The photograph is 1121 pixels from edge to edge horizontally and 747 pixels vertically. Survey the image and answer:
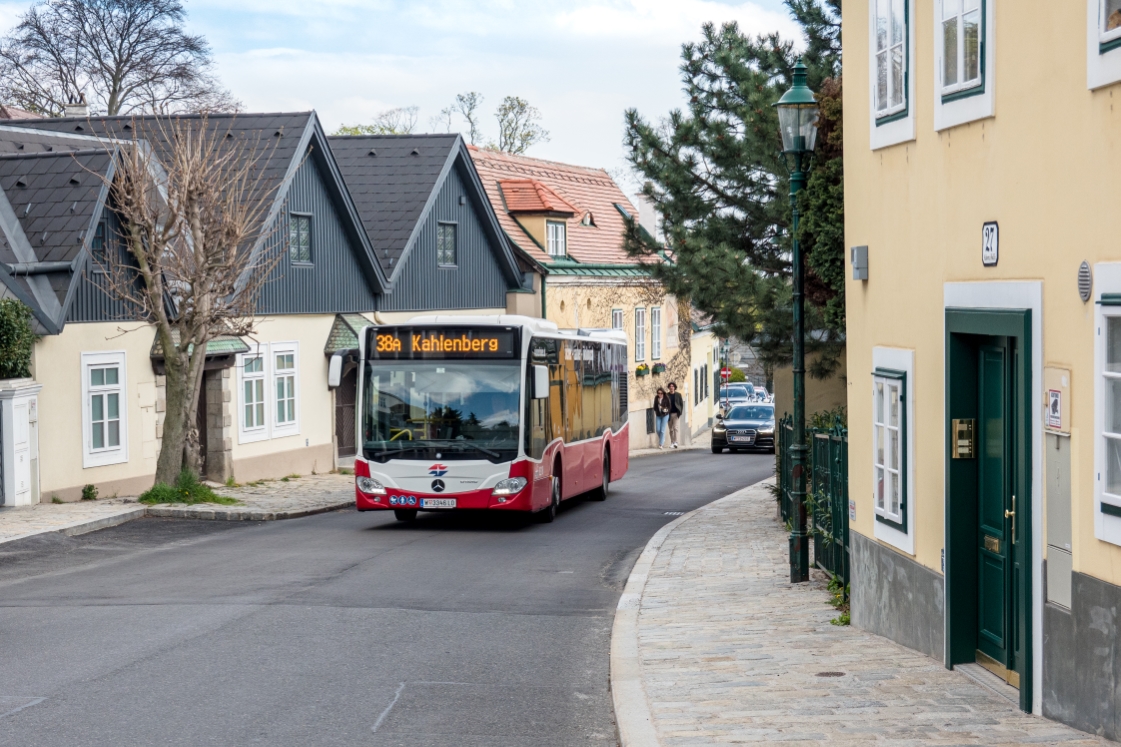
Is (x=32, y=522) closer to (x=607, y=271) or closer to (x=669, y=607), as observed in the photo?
(x=669, y=607)

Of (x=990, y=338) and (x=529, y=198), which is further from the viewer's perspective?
(x=529, y=198)

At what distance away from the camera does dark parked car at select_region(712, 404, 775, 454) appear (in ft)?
141

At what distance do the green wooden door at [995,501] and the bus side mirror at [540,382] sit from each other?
37.1ft

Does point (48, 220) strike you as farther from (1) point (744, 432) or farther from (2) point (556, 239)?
(2) point (556, 239)

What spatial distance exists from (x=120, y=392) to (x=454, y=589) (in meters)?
13.0

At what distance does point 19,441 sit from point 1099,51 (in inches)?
719

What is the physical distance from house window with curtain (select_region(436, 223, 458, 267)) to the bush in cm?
1695

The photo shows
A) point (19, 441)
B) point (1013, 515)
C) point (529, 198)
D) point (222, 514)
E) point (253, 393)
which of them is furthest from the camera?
point (529, 198)

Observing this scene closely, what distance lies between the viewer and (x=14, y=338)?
69.5 ft

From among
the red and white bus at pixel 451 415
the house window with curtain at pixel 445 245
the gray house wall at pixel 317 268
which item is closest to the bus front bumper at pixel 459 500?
the red and white bus at pixel 451 415

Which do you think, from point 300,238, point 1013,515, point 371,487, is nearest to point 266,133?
point 300,238

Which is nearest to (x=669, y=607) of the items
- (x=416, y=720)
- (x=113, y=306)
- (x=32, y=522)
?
(x=416, y=720)

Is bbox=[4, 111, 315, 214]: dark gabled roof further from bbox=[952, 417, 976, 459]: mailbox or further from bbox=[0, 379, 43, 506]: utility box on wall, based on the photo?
bbox=[952, 417, 976, 459]: mailbox

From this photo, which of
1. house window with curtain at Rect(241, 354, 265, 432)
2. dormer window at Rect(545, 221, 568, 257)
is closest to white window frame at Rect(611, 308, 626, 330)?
dormer window at Rect(545, 221, 568, 257)
